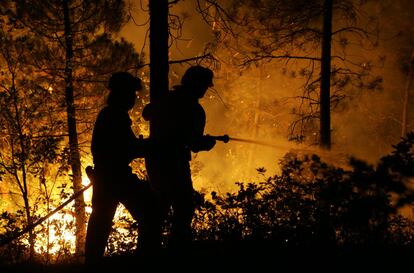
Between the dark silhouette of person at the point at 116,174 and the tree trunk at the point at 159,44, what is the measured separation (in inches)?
45.8

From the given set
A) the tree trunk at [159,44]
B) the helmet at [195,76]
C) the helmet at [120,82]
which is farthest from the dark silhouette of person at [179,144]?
the tree trunk at [159,44]

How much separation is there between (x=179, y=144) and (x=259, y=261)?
1545 millimetres

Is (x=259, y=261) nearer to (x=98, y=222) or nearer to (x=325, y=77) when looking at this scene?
(x=98, y=222)

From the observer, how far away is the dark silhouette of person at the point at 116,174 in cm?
400

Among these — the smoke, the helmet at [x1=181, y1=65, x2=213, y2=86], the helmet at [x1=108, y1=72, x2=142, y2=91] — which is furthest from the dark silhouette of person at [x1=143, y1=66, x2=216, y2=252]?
the smoke

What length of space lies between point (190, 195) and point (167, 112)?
999 mm

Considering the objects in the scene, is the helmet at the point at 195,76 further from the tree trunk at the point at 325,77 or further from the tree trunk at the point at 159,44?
the tree trunk at the point at 325,77

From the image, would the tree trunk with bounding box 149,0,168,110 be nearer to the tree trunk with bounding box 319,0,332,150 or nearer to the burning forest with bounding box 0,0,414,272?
the burning forest with bounding box 0,0,414,272

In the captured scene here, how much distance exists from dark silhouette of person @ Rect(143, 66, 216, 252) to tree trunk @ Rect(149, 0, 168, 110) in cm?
91

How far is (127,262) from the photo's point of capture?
4480mm

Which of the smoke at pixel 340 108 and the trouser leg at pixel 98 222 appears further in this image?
the smoke at pixel 340 108

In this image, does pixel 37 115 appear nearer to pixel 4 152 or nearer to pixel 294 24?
pixel 4 152

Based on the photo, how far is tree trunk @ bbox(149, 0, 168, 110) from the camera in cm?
535

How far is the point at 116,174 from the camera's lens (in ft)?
13.4
